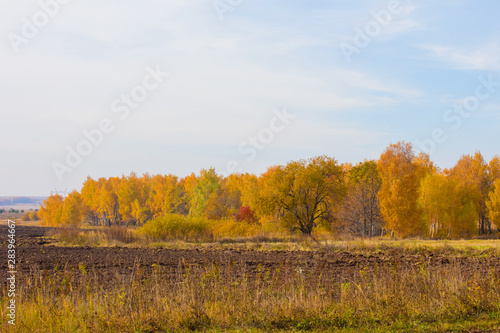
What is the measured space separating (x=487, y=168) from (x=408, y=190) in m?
28.4

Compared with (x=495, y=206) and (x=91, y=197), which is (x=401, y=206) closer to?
(x=495, y=206)

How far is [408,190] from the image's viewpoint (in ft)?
155

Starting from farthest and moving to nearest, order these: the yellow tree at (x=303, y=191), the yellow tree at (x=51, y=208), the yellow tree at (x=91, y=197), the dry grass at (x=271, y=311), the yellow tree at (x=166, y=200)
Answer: the yellow tree at (x=91, y=197), the yellow tree at (x=51, y=208), the yellow tree at (x=166, y=200), the yellow tree at (x=303, y=191), the dry grass at (x=271, y=311)

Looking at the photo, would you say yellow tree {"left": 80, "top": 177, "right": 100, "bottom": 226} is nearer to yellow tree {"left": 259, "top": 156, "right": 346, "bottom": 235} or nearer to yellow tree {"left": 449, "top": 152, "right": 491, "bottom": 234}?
yellow tree {"left": 259, "top": 156, "right": 346, "bottom": 235}

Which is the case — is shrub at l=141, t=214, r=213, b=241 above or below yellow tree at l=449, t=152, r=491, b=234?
below

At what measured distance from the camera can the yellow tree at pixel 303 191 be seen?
42.2 m

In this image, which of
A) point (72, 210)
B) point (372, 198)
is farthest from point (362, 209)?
point (72, 210)

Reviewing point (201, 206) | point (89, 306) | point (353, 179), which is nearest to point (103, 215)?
point (201, 206)

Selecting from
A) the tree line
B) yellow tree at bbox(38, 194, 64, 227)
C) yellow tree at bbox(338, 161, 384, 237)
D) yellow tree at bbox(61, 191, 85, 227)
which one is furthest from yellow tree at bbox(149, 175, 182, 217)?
yellow tree at bbox(338, 161, 384, 237)

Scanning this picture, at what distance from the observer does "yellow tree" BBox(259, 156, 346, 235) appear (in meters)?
42.2

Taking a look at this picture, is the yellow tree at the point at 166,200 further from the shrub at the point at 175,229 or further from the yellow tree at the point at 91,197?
the shrub at the point at 175,229

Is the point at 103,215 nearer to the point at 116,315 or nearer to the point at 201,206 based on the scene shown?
the point at 201,206

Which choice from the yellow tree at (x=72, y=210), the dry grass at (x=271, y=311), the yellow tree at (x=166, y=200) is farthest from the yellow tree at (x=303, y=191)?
the yellow tree at (x=72, y=210)

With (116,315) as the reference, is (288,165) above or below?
above
